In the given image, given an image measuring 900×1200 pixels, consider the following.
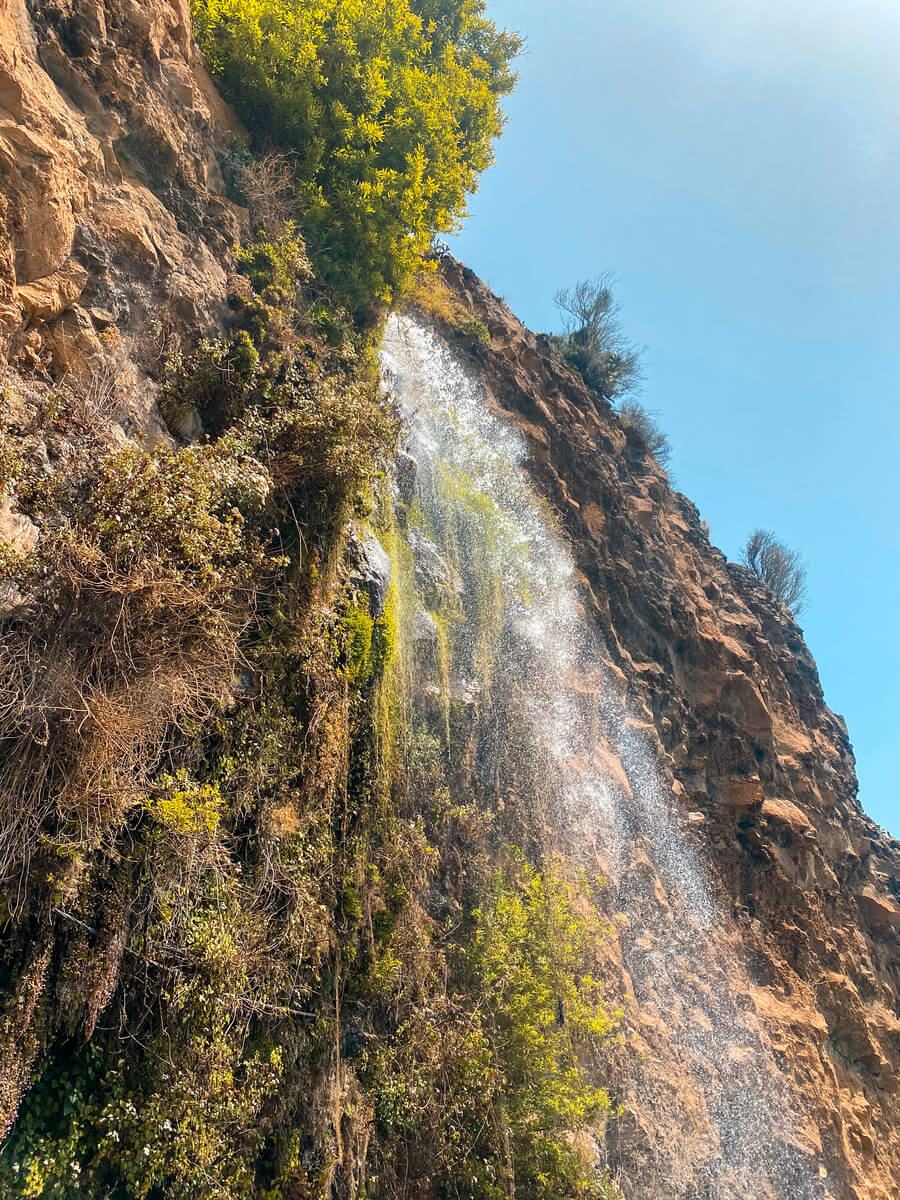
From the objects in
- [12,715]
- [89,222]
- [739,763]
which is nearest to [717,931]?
[739,763]

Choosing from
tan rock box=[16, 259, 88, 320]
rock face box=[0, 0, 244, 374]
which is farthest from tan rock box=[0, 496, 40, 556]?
tan rock box=[16, 259, 88, 320]

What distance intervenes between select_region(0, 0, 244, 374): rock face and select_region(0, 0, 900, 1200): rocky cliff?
3 cm

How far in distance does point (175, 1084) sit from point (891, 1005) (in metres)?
18.9

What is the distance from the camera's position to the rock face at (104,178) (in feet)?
16.3

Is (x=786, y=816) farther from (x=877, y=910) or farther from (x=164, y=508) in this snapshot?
(x=164, y=508)

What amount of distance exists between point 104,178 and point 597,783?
11237mm

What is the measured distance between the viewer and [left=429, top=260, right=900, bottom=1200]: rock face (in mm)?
12102

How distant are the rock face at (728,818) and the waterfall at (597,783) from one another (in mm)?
112

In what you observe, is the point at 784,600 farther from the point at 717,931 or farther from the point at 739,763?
the point at 717,931

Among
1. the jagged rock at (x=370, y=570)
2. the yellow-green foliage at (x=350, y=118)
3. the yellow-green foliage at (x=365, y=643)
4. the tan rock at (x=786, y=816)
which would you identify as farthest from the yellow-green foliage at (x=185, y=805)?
the tan rock at (x=786, y=816)

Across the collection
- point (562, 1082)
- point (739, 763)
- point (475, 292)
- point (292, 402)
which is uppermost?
point (475, 292)

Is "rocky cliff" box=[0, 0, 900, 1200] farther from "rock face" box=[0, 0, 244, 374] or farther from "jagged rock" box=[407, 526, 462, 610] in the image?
"jagged rock" box=[407, 526, 462, 610]

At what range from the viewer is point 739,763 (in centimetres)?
1653

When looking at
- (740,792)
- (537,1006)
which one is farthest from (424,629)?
(740,792)
